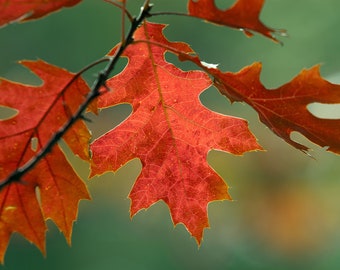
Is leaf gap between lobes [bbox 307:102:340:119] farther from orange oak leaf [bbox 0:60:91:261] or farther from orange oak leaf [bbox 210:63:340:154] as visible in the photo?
orange oak leaf [bbox 0:60:91:261]

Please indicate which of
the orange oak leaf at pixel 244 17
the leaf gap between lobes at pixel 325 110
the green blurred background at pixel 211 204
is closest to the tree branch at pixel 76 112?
the orange oak leaf at pixel 244 17

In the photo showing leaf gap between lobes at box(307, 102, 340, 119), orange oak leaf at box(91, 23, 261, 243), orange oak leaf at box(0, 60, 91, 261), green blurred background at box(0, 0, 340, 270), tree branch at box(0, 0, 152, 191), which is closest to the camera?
tree branch at box(0, 0, 152, 191)

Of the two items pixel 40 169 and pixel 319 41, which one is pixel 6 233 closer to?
pixel 40 169

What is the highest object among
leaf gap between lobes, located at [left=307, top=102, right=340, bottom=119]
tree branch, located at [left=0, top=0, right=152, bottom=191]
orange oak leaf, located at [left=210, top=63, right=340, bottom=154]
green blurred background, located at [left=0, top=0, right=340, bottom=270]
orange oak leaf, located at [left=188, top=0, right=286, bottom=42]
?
orange oak leaf, located at [left=188, top=0, right=286, bottom=42]

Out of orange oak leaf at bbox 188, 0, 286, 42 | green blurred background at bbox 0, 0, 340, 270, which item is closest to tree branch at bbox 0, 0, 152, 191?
orange oak leaf at bbox 188, 0, 286, 42

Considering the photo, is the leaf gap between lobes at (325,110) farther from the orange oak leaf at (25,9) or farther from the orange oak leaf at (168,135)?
the orange oak leaf at (25,9)
